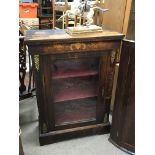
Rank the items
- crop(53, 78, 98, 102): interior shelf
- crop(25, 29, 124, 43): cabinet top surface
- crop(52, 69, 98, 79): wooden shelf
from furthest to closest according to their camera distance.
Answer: crop(53, 78, 98, 102): interior shelf → crop(52, 69, 98, 79): wooden shelf → crop(25, 29, 124, 43): cabinet top surface

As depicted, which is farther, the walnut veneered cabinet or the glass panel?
the glass panel

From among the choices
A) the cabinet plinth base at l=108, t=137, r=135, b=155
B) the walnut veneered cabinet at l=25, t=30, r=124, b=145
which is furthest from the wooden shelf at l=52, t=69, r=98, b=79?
the cabinet plinth base at l=108, t=137, r=135, b=155

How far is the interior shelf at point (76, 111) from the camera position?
5.50ft

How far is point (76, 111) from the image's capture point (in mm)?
1742

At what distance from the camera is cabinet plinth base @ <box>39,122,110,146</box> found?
165 centimetres

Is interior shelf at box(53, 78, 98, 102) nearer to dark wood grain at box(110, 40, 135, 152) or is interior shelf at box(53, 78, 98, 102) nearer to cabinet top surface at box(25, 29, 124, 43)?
dark wood grain at box(110, 40, 135, 152)

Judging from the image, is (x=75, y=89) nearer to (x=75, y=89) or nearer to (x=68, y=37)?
(x=75, y=89)

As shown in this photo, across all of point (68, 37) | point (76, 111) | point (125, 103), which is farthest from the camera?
point (76, 111)

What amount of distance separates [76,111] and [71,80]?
0.32m

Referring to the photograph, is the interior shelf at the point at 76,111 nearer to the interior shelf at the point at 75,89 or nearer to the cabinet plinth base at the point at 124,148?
the interior shelf at the point at 75,89

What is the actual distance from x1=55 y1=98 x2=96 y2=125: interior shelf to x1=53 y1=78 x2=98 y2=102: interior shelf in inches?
2.5

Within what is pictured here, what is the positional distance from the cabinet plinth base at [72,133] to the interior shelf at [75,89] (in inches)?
12.1

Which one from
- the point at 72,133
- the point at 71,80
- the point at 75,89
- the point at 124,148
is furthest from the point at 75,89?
the point at 124,148

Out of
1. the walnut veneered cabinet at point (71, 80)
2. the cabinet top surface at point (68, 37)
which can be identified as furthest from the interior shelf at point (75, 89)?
the cabinet top surface at point (68, 37)
